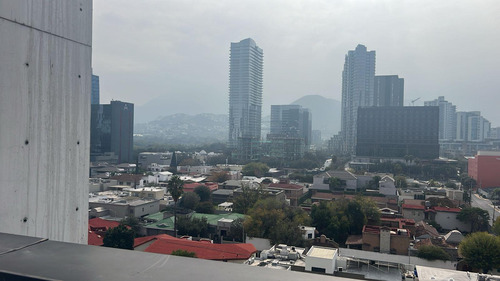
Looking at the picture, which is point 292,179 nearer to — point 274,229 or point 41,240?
point 274,229

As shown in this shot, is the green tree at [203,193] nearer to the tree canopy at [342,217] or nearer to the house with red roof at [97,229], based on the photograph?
the house with red roof at [97,229]

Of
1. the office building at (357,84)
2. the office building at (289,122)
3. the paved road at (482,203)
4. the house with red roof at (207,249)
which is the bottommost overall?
the paved road at (482,203)

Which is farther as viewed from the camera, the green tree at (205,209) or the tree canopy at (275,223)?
the green tree at (205,209)

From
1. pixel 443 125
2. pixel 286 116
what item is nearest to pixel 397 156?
pixel 286 116

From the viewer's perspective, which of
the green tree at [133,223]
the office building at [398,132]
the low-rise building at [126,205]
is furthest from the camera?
the office building at [398,132]

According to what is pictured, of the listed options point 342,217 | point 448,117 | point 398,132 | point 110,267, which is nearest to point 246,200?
point 342,217

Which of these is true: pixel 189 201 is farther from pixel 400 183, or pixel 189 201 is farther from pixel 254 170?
pixel 400 183

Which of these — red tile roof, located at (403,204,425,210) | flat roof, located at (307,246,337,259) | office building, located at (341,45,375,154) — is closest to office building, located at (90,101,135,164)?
red tile roof, located at (403,204,425,210)

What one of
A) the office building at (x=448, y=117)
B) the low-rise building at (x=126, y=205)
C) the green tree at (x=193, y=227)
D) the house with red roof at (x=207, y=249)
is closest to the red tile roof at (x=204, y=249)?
the house with red roof at (x=207, y=249)
